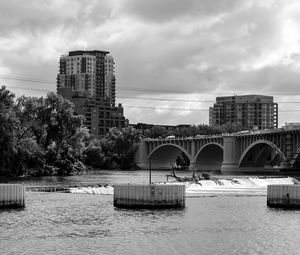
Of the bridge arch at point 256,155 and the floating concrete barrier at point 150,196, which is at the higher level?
the bridge arch at point 256,155

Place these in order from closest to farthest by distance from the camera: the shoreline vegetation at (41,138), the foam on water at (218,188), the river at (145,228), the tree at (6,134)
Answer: the river at (145,228)
the foam on water at (218,188)
the tree at (6,134)
the shoreline vegetation at (41,138)

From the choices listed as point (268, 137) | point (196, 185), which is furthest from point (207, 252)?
point (268, 137)

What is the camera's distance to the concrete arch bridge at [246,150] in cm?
14435

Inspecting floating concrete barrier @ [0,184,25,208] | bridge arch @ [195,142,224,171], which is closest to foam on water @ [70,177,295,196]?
floating concrete barrier @ [0,184,25,208]

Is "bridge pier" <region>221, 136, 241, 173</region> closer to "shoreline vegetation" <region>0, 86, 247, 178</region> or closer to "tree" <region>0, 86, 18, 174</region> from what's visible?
"shoreline vegetation" <region>0, 86, 247, 178</region>

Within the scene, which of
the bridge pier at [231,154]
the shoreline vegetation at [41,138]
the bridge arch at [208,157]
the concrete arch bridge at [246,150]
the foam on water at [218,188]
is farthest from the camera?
the bridge arch at [208,157]

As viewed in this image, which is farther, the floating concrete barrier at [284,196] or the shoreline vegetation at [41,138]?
the shoreline vegetation at [41,138]

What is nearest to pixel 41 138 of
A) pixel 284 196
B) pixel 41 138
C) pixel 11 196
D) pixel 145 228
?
pixel 41 138

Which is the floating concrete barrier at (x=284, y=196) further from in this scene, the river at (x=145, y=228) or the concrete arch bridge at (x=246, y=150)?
the concrete arch bridge at (x=246, y=150)

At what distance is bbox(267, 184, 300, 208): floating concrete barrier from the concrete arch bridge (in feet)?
221

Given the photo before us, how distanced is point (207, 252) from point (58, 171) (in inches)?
3572

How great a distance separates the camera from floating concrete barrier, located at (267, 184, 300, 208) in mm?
56156

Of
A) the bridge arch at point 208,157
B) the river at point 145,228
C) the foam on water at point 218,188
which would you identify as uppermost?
the bridge arch at point 208,157

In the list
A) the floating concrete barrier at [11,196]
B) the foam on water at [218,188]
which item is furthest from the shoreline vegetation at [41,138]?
the floating concrete barrier at [11,196]
